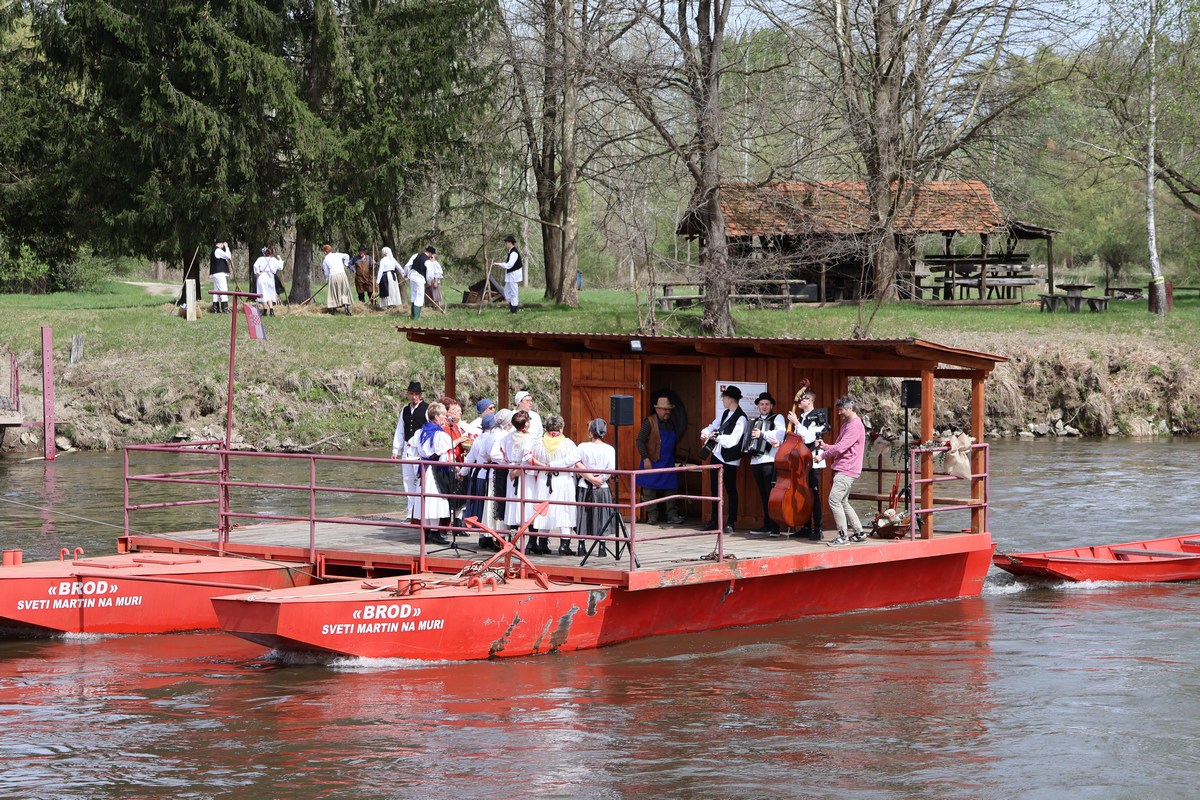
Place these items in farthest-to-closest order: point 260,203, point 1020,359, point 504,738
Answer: point 260,203, point 1020,359, point 504,738

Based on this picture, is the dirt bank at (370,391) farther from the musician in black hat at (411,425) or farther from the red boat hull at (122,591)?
the red boat hull at (122,591)

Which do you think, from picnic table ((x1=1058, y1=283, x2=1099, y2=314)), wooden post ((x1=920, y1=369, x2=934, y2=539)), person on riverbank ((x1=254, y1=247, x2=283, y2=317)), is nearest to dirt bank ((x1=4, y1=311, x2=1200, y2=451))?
person on riverbank ((x1=254, y1=247, x2=283, y2=317))

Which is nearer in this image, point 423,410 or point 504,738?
point 504,738

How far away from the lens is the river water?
10953mm

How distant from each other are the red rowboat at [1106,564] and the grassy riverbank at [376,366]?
1621 cm

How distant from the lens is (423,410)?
17.6m

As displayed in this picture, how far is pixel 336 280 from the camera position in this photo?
132 feet

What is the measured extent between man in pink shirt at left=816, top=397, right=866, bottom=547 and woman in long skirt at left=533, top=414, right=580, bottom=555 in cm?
284

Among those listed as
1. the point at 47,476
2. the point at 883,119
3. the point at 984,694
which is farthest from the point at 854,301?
the point at 984,694

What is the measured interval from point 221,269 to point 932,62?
20.1 meters

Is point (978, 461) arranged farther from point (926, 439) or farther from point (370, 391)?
point (370, 391)

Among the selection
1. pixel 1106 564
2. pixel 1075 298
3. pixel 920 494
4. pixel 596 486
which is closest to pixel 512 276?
pixel 1075 298

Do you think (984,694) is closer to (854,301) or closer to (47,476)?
(47,476)

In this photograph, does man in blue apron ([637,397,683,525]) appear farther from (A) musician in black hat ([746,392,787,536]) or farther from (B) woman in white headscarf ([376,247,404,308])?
(B) woman in white headscarf ([376,247,404,308])
